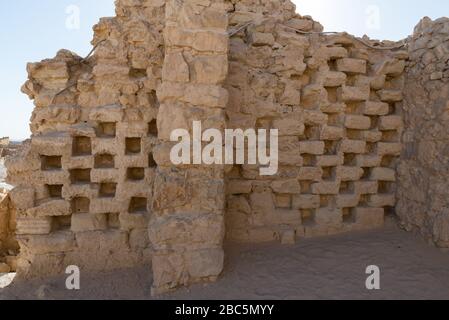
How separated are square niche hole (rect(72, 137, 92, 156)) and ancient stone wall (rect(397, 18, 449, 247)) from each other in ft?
13.1

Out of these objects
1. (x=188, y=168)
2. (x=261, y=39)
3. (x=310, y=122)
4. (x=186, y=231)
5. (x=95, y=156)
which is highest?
(x=261, y=39)

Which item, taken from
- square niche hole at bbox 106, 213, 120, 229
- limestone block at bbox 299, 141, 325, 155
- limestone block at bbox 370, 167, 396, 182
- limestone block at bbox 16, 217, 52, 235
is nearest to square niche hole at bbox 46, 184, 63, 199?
limestone block at bbox 16, 217, 52, 235

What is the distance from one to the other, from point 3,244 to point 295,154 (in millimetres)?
6819

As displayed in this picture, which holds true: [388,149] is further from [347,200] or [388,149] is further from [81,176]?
[81,176]

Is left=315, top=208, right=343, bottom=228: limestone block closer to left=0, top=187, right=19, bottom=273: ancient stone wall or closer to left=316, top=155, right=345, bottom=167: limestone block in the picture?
left=316, top=155, right=345, bottom=167: limestone block

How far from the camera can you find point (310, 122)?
3906 millimetres

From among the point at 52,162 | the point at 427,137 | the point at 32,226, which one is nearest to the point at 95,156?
the point at 52,162

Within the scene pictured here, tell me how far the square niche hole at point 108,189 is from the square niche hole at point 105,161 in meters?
0.22

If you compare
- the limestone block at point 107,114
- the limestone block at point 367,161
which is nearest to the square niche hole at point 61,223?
the limestone block at point 107,114

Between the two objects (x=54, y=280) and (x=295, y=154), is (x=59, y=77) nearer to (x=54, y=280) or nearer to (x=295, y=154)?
(x=54, y=280)

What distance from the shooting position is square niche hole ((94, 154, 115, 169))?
355 centimetres

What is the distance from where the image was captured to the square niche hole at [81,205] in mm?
3545

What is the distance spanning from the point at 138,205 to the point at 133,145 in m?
0.72
